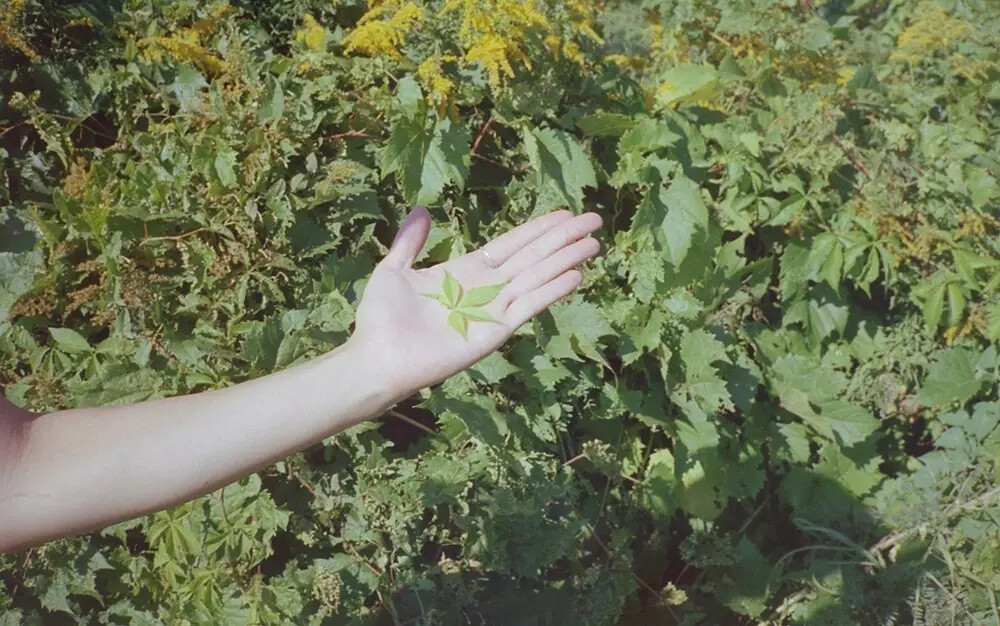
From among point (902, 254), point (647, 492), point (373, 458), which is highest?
point (902, 254)

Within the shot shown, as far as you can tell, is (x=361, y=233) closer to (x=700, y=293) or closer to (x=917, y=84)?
(x=700, y=293)

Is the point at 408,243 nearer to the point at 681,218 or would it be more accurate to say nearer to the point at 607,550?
the point at 681,218

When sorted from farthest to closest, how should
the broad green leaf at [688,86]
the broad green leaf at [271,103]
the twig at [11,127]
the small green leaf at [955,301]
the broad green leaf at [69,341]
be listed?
the small green leaf at [955,301], the broad green leaf at [688,86], the twig at [11,127], the broad green leaf at [271,103], the broad green leaf at [69,341]

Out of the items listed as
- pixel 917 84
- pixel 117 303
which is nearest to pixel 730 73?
pixel 917 84

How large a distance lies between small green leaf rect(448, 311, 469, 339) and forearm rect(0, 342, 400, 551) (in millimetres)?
205

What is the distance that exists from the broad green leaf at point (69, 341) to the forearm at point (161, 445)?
721mm

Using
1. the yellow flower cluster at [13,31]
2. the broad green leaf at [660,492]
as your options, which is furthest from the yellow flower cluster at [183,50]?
the broad green leaf at [660,492]

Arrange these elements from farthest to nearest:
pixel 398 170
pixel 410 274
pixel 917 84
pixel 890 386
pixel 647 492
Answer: pixel 917 84 → pixel 890 386 → pixel 647 492 → pixel 398 170 → pixel 410 274

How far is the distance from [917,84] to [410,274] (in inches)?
119

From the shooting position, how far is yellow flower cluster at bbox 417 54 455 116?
2.42m

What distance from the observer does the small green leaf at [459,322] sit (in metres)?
1.80

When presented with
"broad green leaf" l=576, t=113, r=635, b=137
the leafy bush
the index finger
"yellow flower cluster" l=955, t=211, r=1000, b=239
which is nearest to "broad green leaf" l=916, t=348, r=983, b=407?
the leafy bush

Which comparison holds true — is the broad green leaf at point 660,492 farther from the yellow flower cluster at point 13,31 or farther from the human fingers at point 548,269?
the yellow flower cluster at point 13,31

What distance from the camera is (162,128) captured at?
8.25ft
